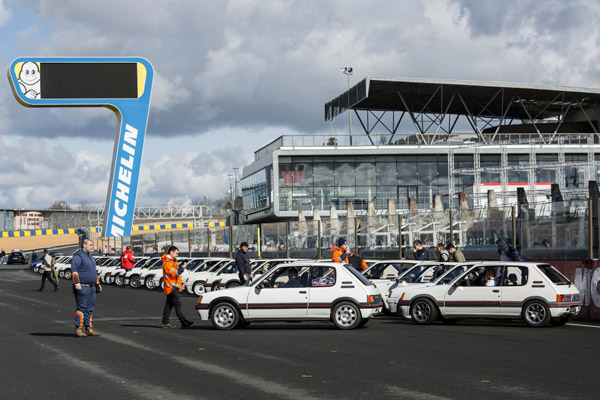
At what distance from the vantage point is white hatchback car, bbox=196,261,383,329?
1539 centimetres

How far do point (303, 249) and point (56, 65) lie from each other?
20634mm

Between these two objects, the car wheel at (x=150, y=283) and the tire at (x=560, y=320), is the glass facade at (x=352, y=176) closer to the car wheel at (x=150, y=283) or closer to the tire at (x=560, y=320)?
the car wheel at (x=150, y=283)

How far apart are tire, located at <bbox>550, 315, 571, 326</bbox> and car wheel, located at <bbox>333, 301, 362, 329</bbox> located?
3.96 metres

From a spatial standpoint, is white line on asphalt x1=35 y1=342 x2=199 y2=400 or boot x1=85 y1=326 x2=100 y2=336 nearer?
white line on asphalt x1=35 y1=342 x2=199 y2=400

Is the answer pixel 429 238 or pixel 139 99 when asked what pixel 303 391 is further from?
pixel 139 99

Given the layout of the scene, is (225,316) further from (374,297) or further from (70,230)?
(70,230)

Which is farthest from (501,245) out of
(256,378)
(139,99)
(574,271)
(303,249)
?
(139,99)

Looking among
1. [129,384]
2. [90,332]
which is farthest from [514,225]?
[129,384]

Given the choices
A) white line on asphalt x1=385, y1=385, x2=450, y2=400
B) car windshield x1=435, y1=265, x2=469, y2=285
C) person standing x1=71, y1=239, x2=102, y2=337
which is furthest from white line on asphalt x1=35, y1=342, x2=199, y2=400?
car windshield x1=435, y1=265, x2=469, y2=285

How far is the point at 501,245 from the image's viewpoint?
18812mm

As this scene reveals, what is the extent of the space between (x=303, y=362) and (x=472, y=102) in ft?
201

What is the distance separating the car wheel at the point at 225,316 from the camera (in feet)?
51.1

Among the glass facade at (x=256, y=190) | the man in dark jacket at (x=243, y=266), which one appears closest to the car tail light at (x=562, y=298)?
the man in dark jacket at (x=243, y=266)

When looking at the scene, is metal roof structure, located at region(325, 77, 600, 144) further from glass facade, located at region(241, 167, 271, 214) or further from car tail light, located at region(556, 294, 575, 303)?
car tail light, located at region(556, 294, 575, 303)
